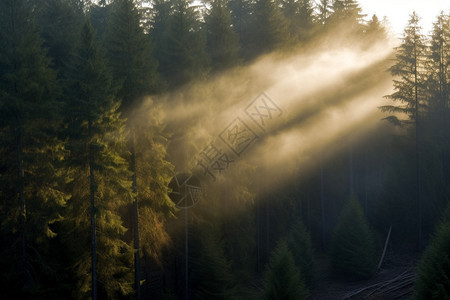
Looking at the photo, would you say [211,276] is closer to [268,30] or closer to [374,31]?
[268,30]

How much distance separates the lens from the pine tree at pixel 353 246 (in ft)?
84.4

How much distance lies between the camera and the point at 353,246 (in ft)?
85.6

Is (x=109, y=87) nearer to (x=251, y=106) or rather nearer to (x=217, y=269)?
(x=217, y=269)

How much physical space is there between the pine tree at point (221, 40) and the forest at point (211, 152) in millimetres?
91

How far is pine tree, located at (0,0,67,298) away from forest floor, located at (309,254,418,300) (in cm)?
1578

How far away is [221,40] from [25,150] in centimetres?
1387

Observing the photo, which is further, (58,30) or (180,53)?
(58,30)

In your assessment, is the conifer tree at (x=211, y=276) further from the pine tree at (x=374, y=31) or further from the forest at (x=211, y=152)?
the pine tree at (x=374, y=31)

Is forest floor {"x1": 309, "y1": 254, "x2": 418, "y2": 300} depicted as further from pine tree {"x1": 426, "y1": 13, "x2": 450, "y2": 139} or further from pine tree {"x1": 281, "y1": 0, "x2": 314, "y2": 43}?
pine tree {"x1": 281, "y1": 0, "x2": 314, "y2": 43}

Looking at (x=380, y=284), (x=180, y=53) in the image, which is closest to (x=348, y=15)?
(x=180, y=53)

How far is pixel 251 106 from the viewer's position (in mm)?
26281

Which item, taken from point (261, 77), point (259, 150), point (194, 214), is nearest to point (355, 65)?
point (261, 77)

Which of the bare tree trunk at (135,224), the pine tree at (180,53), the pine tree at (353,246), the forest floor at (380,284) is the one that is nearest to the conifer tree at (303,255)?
the forest floor at (380,284)

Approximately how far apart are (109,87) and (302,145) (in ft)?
59.6
